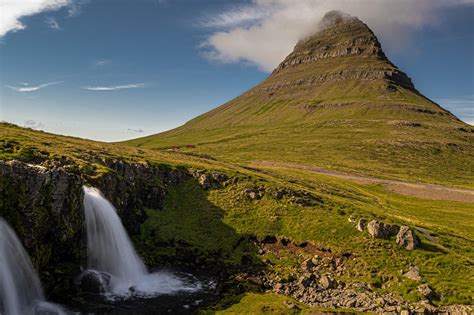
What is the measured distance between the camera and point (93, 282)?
106 feet

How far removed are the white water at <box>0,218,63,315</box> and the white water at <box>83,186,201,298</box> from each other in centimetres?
608

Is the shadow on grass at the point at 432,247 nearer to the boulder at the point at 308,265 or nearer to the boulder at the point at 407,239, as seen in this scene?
the boulder at the point at 407,239

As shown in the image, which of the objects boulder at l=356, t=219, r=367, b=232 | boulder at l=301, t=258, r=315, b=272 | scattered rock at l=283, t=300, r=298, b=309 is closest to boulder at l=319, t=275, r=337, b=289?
boulder at l=301, t=258, r=315, b=272

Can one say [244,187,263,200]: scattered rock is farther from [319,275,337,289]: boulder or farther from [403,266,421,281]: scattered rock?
[403,266,421,281]: scattered rock

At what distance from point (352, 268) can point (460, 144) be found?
19185cm

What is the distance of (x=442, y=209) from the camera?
249 feet

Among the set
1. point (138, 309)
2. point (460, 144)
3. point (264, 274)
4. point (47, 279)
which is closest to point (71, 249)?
point (47, 279)

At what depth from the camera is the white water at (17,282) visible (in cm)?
2581

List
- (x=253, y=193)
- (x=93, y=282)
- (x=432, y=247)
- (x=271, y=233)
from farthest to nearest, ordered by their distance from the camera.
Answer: (x=253, y=193) → (x=271, y=233) → (x=432, y=247) → (x=93, y=282)

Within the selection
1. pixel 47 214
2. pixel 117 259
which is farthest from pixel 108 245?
pixel 47 214

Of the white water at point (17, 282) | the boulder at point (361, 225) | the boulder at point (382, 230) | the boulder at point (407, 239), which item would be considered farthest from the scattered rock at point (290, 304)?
the white water at point (17, 282)

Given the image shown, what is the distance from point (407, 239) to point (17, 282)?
129 feet

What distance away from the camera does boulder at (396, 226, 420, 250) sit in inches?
1563

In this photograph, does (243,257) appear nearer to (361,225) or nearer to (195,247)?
(195,247)
